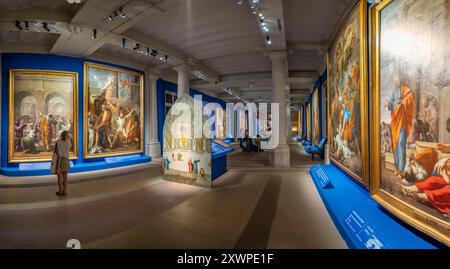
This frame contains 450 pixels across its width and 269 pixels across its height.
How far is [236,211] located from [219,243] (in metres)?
1.51

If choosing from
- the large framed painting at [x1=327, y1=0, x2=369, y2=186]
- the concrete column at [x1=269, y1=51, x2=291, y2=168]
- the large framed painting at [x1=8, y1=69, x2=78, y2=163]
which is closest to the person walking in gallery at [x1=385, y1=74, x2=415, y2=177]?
the large framed painting at [x1=327, y1=0, x2=369, y2=186]

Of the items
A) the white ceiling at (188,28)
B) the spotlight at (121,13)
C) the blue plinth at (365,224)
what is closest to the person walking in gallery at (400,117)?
the blue plinth at (365,224)

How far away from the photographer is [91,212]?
502 cm

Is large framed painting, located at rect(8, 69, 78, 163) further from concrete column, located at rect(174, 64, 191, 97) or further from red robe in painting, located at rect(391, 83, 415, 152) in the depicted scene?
red robe in painting, located at rect(391, 83, 415, 152)

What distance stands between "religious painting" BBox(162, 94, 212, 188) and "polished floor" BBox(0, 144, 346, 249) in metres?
0.48

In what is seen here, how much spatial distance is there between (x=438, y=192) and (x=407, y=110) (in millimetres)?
1116

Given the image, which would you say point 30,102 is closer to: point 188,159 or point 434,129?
point 188,159

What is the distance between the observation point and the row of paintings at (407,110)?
239 cm

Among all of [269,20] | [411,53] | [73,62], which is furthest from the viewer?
[73,62]

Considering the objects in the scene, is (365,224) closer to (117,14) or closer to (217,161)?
(217,161)

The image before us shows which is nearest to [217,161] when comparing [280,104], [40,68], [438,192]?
[280,104]

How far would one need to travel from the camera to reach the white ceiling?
667 cm

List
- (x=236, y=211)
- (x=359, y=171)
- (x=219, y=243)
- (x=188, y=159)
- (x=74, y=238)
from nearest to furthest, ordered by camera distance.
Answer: (x=219, y=243), (x=74, y=238), (x=359, y=171), (x=236, y=211), (x=188, y=159)

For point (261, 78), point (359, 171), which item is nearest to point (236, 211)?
point (359, 171)
